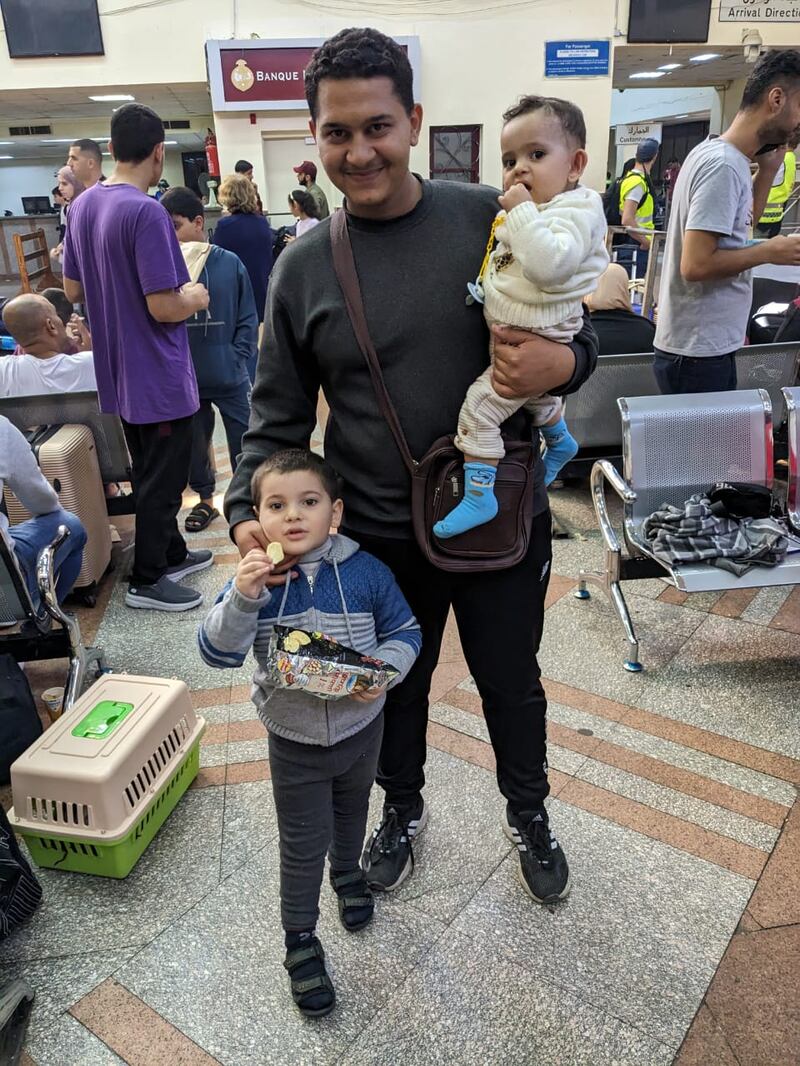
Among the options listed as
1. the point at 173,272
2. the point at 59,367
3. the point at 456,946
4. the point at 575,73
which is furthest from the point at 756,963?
the point at 575,73

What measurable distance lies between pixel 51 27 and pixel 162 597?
11.5 metres

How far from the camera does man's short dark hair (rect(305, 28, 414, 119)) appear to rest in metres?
1.18

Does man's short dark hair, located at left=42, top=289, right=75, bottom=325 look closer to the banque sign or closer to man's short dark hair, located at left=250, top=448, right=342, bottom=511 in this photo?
man's short dark hair, located at left=250, top=448, right=342, bottom=511

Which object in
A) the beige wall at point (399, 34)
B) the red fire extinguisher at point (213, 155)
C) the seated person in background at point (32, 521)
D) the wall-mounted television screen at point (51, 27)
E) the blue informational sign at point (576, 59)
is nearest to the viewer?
the seated person in background at point (32, 521)

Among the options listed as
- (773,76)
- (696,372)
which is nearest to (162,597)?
(696,372)

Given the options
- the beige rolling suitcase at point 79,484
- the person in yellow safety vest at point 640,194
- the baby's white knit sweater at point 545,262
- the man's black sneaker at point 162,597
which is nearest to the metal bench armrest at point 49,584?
the beige rolling suitcase at point 79,484

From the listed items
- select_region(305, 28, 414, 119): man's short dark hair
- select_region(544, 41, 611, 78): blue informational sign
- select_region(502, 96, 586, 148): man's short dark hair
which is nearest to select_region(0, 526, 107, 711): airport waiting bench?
select_region(305, 28, 414, 119): man's short dark hair

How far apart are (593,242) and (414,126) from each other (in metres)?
0.38

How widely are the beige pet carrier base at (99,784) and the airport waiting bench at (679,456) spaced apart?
1.63 metres

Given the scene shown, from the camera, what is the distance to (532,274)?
1249 mm

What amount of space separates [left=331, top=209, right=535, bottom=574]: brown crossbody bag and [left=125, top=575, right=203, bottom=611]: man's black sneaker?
2.06 metres

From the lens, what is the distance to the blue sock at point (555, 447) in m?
1.66

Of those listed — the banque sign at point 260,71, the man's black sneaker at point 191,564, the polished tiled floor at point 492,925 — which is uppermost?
the banque sign at point 260,71

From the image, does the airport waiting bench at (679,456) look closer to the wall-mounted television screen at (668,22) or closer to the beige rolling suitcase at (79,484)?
the beige rolling suitcase at (79,484)
